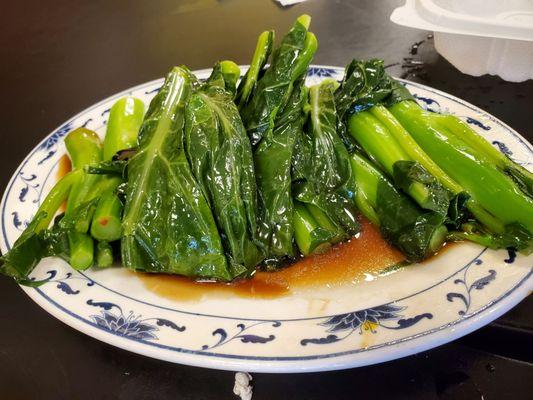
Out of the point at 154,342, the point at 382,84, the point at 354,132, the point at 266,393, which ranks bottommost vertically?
the point at 266,393

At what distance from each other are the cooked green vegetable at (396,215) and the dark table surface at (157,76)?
0.39 m

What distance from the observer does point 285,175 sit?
→ 2047mm

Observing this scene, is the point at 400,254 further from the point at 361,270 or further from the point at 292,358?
the point at 292,358

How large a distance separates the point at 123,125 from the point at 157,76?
1.30 meters

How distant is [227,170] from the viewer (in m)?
1.97

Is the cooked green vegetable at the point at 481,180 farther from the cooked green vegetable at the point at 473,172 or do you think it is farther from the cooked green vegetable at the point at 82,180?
the cooked green vegetable at the point at 82,180

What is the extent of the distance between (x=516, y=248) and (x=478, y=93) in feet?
5.86

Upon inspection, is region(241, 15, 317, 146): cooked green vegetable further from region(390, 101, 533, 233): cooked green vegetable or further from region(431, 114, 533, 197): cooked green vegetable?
region(431, 114, 533, 197): cooked green vegetable

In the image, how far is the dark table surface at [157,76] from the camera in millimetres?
→ 1674

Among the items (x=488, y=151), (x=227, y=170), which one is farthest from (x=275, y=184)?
(x=488, y=151)

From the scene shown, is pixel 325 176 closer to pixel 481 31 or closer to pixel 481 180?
pixel 481 180

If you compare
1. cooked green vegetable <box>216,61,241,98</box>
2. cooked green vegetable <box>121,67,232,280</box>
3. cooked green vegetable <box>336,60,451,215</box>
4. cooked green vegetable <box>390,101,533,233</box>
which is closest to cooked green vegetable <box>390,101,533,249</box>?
cooked green vegetable <box>390,101,533,233</box>

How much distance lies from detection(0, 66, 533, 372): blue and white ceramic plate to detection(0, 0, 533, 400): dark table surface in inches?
7.8

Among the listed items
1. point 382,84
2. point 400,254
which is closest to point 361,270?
point 400,254
